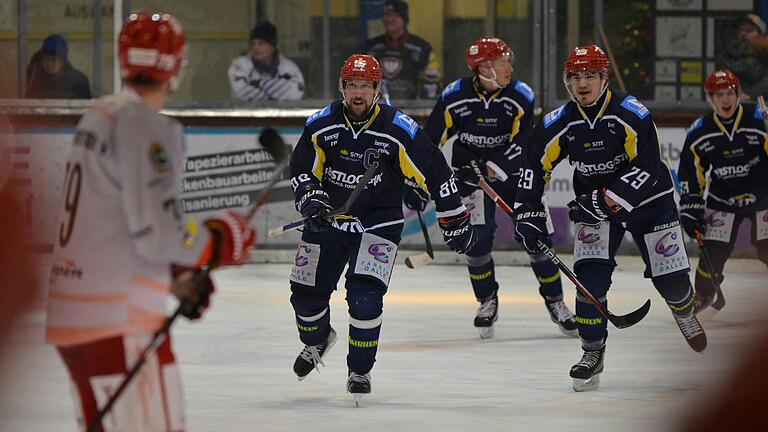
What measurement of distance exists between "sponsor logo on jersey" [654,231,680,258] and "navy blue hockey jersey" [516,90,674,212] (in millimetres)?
172

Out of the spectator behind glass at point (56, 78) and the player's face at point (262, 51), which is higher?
the player's face at point (262, 51)

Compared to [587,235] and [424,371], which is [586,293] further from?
[424,371]

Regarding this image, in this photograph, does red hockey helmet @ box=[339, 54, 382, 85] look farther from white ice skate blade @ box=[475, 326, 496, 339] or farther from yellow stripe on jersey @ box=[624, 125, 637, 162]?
white ice skate blade @ box=[475, 326, 496, 339]

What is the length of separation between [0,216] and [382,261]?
7.58 feet

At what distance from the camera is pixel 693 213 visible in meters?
8.25

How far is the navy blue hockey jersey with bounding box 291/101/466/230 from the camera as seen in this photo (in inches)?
233

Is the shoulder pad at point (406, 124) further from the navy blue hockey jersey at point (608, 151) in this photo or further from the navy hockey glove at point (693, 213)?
the navy hockey glove at point (693, 213)

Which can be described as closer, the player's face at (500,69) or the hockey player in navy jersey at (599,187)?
the hockey player in navy jersey at (599,187)

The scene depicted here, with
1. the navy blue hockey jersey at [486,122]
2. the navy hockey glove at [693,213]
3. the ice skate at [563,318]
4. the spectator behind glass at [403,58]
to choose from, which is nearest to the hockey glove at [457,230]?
the ice skate at [563,318]

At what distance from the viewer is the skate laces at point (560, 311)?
25.8 feet

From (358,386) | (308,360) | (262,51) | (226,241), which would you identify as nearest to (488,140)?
(308,360)

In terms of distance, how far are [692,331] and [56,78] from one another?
627cm

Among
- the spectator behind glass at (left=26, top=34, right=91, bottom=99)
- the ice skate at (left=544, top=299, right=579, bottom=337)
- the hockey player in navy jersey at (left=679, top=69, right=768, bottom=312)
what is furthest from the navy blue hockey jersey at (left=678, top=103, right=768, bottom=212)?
Answer: the spectator behind glass at (left=26, top=34, right=91, bottom=99)

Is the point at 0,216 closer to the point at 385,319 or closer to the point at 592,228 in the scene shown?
the point at 592,228
